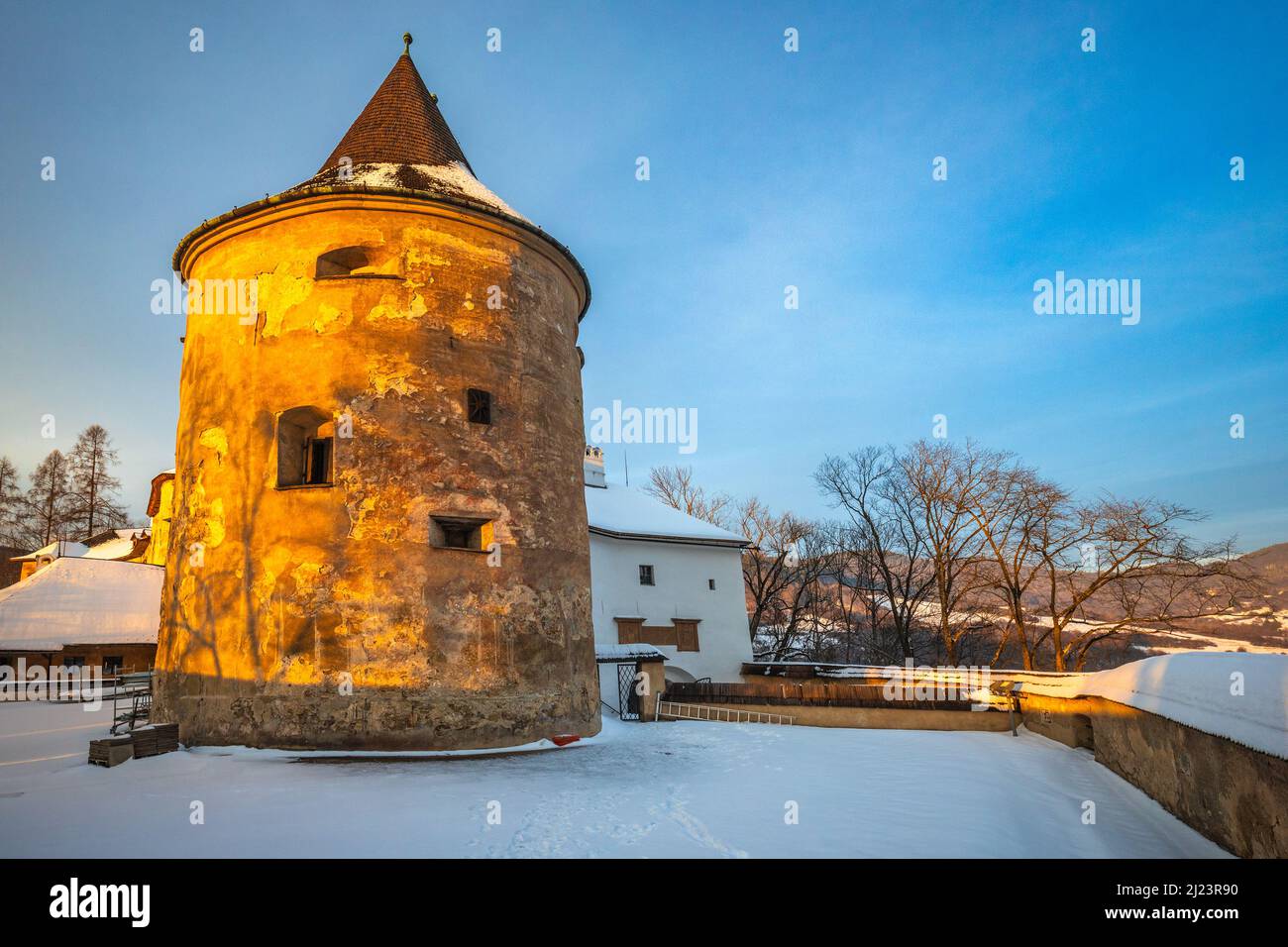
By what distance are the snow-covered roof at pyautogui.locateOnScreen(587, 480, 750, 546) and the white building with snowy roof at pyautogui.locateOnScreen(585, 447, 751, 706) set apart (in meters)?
0.04

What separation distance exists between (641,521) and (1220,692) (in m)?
22.2

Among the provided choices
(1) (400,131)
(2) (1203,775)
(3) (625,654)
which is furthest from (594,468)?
(2) (1203,775)

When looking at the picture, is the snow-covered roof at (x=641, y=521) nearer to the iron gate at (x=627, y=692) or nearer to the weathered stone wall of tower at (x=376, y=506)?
the iron gate at (x=627, y=692)

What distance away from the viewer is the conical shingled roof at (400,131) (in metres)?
13.3

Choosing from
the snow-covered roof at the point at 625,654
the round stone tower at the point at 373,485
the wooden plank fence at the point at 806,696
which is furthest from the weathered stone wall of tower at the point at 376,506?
the snow-covered roof at the point at 625,654

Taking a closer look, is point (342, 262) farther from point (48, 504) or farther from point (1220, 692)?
point (48, 504)

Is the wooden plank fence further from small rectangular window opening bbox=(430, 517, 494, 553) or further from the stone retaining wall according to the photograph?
small rectangular window opening bbox=(430, 517, 494, 553)

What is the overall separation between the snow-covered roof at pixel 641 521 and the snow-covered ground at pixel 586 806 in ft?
50.2

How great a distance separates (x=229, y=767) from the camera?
8328 mm

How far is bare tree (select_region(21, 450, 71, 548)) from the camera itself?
39.8m
